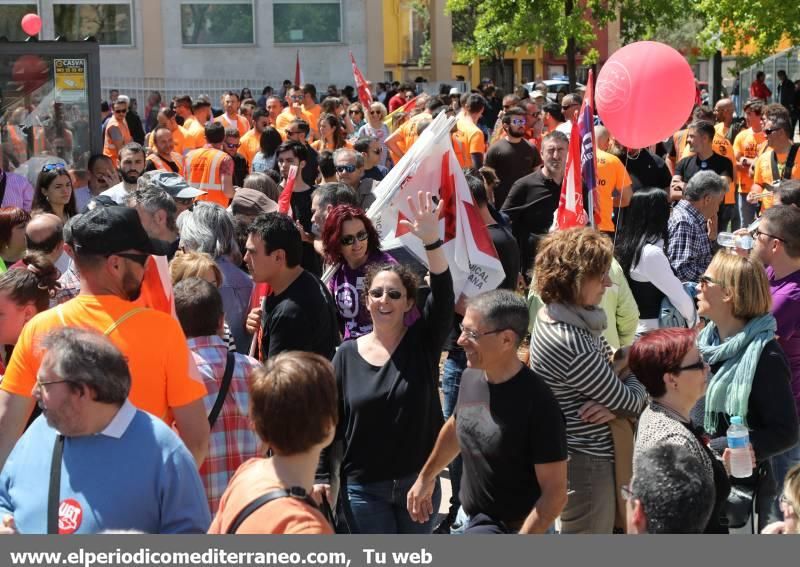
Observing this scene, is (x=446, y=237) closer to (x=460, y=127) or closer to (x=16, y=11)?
(x=460, y=127)

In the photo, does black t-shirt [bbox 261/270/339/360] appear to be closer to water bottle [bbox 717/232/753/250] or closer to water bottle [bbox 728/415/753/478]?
water bottle [bbox 728/415/753/478]

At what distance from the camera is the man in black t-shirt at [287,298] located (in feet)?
18.0

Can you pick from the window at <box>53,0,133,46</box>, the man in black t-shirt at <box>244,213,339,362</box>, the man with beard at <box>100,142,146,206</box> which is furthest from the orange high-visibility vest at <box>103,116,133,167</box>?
the window at <box>53,0,133,46</box>

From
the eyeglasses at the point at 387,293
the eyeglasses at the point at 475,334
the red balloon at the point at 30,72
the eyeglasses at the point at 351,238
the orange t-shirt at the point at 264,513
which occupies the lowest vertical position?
the orange t-shirt at the point at 264,513

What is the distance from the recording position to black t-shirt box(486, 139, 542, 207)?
1172cm

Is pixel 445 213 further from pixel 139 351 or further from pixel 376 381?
pixel 139 351

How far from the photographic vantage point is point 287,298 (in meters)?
5.57

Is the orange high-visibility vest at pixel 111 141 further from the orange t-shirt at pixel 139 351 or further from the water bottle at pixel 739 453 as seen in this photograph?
the water bottle at pixel 739 453

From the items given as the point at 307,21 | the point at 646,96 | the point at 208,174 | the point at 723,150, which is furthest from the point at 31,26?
the point at 307,21

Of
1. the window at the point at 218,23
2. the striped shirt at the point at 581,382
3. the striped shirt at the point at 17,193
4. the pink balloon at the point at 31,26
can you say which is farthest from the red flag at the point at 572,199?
the window at the point at 218,23

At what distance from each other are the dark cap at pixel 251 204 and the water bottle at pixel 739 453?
13.2ft

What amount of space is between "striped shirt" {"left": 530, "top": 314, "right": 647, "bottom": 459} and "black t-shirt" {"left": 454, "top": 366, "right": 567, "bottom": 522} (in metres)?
0.45

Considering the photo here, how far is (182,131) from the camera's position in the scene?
15.6 meters
